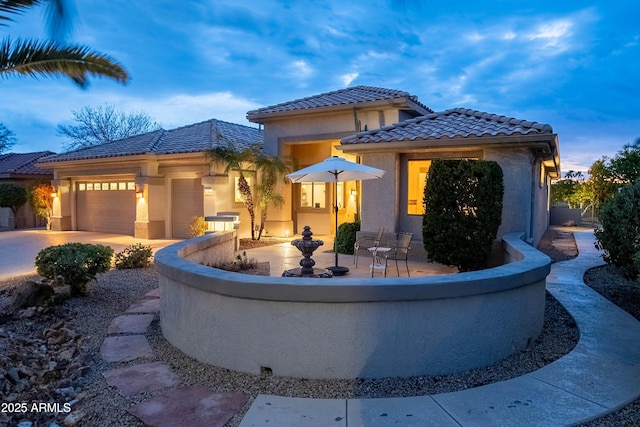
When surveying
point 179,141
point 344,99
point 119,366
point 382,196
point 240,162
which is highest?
point 344,99

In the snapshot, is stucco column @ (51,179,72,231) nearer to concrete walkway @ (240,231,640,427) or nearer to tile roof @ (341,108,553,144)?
tile roof @ (341,108,553,144)

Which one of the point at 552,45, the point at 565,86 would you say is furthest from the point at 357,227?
the point at 565,86

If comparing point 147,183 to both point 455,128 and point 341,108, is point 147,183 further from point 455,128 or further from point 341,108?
point 455,128

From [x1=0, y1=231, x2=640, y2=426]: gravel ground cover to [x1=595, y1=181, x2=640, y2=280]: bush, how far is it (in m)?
1.73

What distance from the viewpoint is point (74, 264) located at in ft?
24.7

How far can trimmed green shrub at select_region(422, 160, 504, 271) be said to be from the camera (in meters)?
8.70

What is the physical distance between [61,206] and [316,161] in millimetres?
13332

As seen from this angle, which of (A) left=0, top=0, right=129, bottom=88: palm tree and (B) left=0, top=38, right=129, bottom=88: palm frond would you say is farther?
(B) left=0, top=38, right=129, bottom=88: palm frond

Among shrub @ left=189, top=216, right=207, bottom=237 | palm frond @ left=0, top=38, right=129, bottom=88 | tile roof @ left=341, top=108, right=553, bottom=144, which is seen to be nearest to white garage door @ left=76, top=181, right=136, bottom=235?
shrub @ left=189, top=216, right=207, bottom=237

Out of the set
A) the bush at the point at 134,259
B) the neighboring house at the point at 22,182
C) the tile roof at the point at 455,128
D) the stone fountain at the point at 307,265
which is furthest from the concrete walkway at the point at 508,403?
the neighboring house at the point at 22,182

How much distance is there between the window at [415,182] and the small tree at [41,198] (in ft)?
65.1

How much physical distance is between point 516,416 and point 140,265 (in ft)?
31.7

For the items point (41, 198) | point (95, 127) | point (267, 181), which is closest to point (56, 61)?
→ point (267, 181)

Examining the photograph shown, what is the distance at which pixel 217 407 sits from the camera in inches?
147
